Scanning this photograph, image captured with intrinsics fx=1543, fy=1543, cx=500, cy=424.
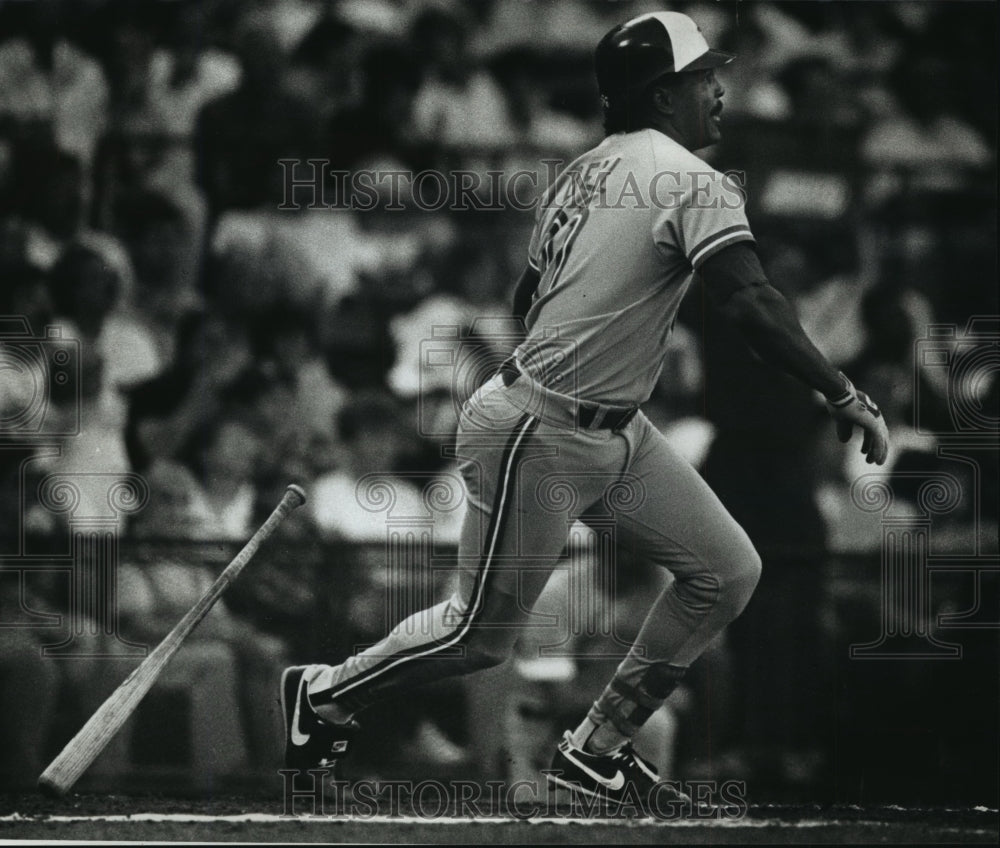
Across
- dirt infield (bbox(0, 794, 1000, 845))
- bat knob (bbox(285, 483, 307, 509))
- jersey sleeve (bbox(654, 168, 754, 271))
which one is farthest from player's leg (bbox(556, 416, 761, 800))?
bat knob (bbox(285, 483, 307, 509))

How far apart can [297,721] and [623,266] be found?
1594 mm

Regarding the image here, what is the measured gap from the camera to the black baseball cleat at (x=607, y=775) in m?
4.40

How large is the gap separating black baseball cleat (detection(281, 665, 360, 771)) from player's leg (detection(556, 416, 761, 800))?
687mm

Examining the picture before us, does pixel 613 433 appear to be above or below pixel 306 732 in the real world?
above

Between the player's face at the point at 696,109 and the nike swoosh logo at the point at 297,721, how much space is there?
1.87 meters

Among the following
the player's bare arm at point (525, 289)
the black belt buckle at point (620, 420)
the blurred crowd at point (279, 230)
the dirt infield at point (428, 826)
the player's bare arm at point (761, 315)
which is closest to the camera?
the player's bare arm at point (761, 315)

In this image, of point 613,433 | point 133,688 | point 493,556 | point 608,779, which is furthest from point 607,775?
point 133,688

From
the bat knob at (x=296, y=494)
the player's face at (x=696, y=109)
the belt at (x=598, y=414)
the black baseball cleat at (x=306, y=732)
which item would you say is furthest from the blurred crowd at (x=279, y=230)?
the belt at (x=598, y=414)

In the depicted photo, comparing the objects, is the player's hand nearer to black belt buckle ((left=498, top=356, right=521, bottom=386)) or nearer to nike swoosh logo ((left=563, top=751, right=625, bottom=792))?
black belt buckle ((left=498, top=356, right=521, bottom=386))

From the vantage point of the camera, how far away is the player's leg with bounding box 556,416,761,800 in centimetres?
423

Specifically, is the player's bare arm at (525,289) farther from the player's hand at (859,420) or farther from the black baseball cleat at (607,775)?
the black baseball cleat at (607,775)

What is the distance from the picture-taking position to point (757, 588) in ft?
15.4

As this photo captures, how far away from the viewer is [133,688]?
4516 mm

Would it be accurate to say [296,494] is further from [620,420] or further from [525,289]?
[620,420]
